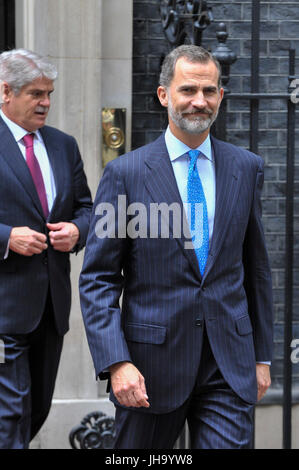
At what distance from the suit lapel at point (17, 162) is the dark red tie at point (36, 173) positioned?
0.04 m

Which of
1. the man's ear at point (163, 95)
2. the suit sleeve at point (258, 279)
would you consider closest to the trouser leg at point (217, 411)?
the suit sleeve at point (258, 279)

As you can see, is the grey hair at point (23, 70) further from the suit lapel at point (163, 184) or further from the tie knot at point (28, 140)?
the suit lapel at point (163, 184)

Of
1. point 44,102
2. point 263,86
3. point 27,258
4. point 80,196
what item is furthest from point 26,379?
point 263,86

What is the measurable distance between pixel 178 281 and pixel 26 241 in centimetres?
92

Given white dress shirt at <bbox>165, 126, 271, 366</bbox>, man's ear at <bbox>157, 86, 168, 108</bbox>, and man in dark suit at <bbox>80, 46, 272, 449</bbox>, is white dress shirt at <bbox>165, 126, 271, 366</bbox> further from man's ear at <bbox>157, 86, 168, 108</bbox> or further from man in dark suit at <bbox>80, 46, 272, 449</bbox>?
man's ear at <bbox>157, 86, 168, 108</bbox>

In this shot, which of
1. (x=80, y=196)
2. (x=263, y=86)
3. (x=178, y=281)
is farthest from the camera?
(x=263, y=86)

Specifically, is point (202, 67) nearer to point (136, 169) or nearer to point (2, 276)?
point (136, 169)

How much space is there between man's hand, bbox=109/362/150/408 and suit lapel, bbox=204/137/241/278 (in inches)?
16.8

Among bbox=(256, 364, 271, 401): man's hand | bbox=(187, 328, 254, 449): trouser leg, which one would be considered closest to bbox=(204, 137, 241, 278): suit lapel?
bbox=(187, 328, 254, 449): trouser leg

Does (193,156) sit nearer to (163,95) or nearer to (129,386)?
(163,95)

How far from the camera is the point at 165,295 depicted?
3.56 m

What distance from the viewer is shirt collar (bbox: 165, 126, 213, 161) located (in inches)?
145

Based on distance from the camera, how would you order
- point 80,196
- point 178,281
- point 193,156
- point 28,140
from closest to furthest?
point 178,281 → point 193,156 → point 28,140 → point 80,196

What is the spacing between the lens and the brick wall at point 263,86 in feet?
19.1
